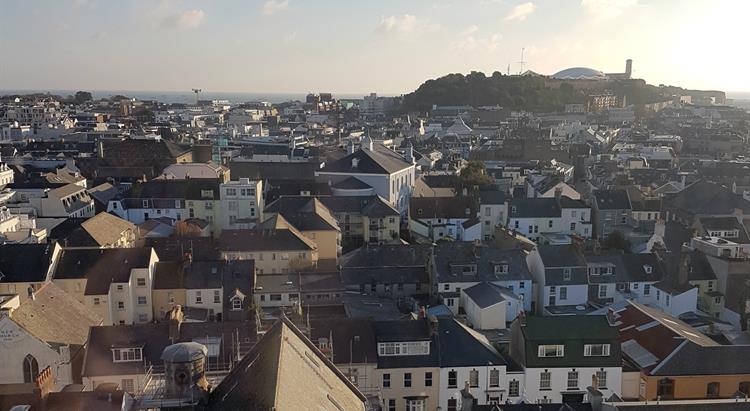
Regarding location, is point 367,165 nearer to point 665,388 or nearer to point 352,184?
point 352,184

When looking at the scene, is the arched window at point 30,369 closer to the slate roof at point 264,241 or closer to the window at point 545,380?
the slate roof at point 264,241

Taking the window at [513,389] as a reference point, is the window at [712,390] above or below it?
above

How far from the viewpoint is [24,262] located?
34969 mm

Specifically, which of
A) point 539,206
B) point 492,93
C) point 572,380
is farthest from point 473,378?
point 492,93

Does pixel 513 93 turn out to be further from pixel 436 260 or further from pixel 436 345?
pixel 436 345

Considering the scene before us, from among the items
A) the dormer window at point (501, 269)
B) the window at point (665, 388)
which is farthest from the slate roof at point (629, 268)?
the window at point (665, 388)

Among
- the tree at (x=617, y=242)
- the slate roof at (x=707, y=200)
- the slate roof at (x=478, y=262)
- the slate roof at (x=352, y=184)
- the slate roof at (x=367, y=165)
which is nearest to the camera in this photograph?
the slate roof at (x=478, y=262)

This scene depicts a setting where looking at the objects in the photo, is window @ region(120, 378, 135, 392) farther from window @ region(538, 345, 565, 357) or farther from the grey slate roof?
the grey slate roof

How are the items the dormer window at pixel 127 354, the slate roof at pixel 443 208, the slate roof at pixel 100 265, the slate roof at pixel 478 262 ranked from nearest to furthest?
1. the dormer window at pixel 127 354
2. the slate roof at pixel 100 265
3. the slate roof at pixel 478 262
4. the slate roof at pixel 443 208

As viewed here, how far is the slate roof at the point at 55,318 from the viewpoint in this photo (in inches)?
1070

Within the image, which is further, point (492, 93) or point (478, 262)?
point (492, 93)

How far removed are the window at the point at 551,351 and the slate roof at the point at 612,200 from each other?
34.5 m

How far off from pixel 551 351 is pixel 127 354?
17.2 m

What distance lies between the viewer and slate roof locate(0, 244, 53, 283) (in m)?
34.4
